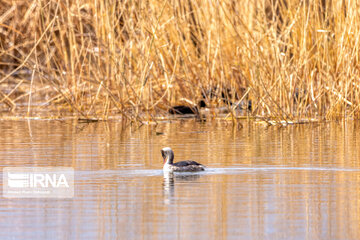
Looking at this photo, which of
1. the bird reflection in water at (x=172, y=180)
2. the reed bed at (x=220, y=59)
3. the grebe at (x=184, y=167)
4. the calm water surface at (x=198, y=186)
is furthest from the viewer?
the reed bed at (x=220, y=59)

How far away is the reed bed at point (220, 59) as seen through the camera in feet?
38.0

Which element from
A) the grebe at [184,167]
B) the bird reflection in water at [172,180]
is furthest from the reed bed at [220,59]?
the bird reflection in water at [172,180]

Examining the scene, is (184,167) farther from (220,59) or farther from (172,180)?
(220,59)

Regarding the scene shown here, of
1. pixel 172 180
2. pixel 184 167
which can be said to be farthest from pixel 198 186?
pixel 184 167

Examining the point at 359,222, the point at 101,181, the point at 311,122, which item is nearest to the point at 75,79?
the point at 311,122

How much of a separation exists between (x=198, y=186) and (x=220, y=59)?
6.20 metres

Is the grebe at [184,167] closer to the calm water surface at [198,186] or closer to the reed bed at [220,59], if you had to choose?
the calm water surface at [198,186]

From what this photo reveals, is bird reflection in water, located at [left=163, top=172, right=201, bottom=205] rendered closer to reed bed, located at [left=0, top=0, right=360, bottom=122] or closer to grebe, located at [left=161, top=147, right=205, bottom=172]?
grebe, located at [left=161, top=147, right=205, bottom=172]

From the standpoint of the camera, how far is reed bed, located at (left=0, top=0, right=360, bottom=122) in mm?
11586

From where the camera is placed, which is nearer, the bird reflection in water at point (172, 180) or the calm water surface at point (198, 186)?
the calm water surface at point (198, 186)

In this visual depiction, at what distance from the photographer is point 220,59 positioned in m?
12.3

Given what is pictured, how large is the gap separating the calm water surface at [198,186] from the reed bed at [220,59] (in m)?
1.02

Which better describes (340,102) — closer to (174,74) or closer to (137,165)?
(174,74)

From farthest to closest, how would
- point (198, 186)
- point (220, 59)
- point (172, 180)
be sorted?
1. point (220, 59)
2. point (172, 180)
3. point (198, 186)
